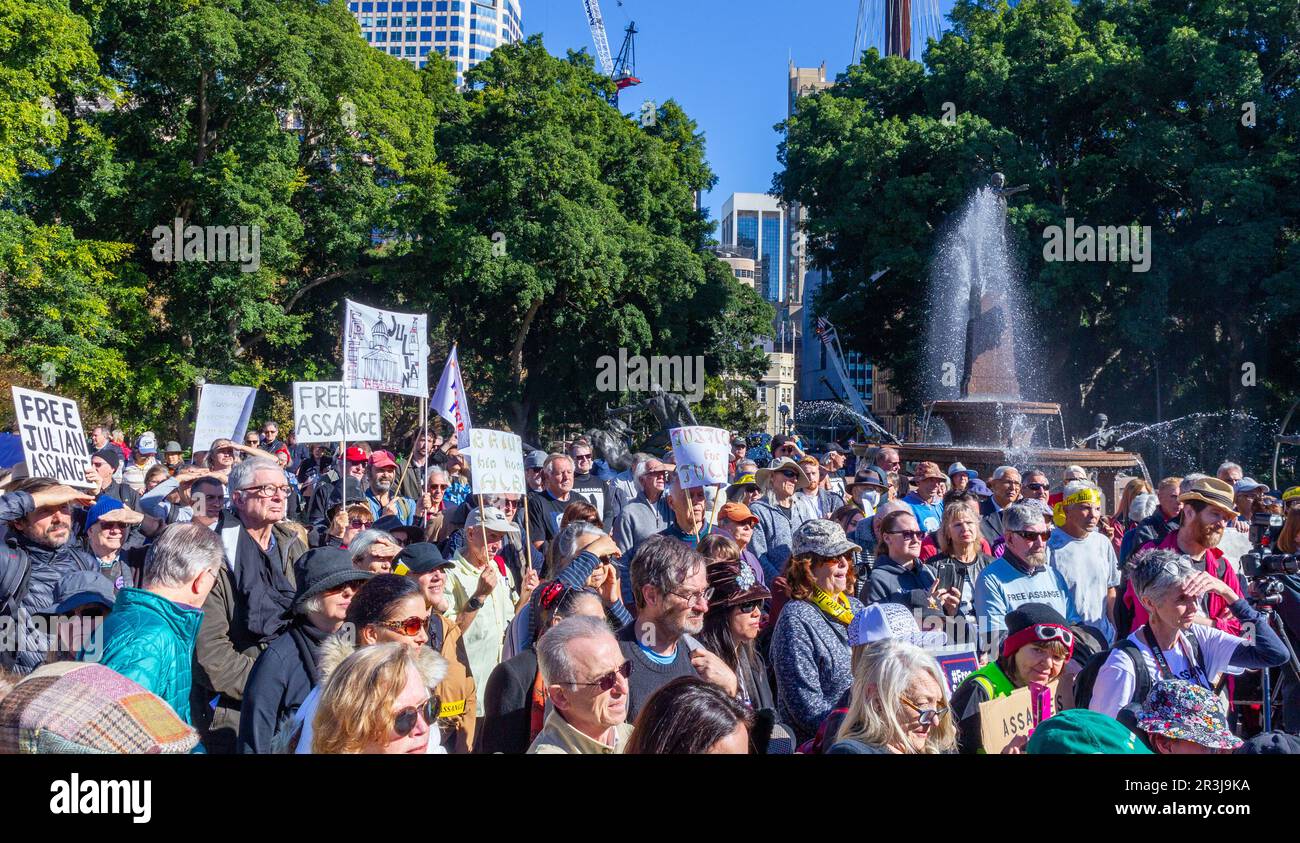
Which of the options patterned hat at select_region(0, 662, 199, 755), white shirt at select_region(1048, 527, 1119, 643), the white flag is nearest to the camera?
patterned hat at select_region(0, 662, 199, 755)

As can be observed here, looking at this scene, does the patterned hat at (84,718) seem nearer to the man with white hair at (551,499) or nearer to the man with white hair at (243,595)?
the man with white hair at (243,595)

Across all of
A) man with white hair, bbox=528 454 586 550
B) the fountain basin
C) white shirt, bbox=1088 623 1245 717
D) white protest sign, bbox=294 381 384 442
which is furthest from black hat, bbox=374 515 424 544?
the fountain basin

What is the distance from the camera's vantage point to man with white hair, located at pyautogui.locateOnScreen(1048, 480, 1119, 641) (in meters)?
6.36

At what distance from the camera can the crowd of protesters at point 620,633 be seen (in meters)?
3.12

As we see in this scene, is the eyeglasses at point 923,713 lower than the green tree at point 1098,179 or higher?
lower

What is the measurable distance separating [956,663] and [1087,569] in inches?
94.1

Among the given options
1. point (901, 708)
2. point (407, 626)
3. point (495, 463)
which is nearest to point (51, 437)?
point (495, 463)

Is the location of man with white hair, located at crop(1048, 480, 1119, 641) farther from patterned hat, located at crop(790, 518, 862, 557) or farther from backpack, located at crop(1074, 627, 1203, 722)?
backpack, located at crop(1074, 627, 1203, 722)

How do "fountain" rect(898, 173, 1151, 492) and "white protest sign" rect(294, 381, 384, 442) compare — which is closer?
"white protest sign" rect(294, 381, 384, 442)

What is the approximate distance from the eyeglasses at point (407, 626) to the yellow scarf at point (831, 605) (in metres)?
1.73

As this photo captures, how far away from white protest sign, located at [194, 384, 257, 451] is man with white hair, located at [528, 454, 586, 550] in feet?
8.60

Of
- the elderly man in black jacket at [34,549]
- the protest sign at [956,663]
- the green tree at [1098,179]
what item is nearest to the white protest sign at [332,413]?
the elderly man in black jacket at [34,549]
